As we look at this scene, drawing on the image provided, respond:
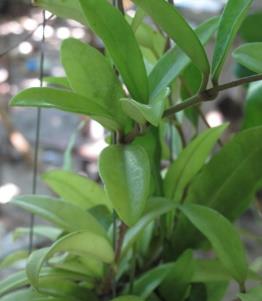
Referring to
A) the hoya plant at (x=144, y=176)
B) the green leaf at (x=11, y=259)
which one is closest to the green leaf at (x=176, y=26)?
the hoya plant at (x=144, y=176)

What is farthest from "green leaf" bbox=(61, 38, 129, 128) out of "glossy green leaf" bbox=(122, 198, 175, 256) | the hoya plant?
"glossy green leaf" bbox=(122, 198, 175, 256)

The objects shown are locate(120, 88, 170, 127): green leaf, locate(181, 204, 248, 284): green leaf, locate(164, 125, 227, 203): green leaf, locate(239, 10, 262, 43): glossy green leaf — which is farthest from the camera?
locate(239, 10, 262, 43): glossy green leaf

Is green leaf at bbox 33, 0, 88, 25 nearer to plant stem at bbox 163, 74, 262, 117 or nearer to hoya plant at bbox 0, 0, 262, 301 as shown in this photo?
hoya plant at bbox 0, 0, 262, 301

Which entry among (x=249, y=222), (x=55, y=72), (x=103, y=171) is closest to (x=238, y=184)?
(x=103, y=171)

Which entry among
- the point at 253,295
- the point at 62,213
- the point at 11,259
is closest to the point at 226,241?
the point at 253,295

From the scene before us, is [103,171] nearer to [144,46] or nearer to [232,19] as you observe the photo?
[232,19]

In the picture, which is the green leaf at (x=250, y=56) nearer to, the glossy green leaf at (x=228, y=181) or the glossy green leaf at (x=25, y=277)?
the glossy green leaf at (x=228, y=181)

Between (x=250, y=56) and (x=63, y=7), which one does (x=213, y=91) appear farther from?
(x=63, y=7)
